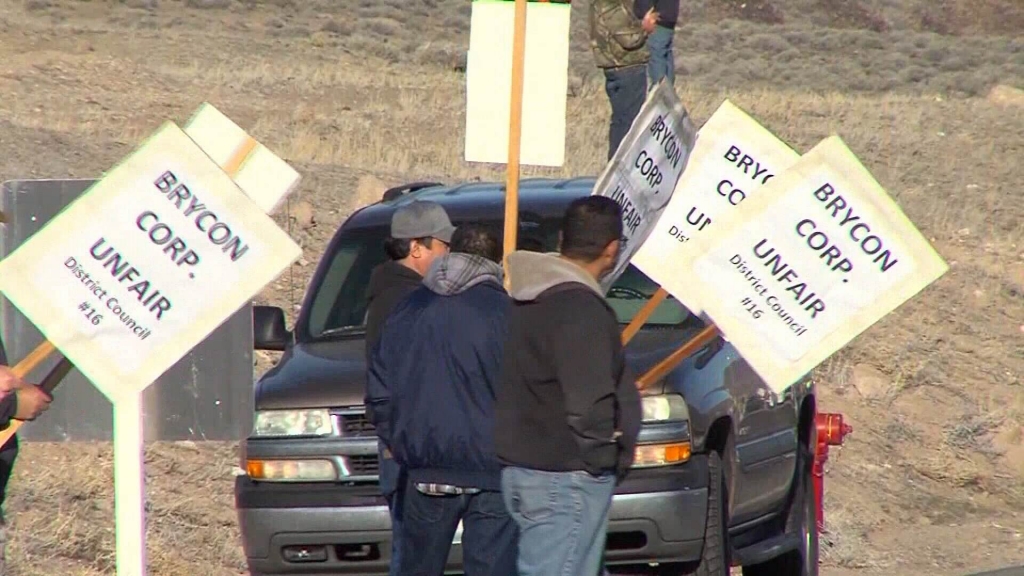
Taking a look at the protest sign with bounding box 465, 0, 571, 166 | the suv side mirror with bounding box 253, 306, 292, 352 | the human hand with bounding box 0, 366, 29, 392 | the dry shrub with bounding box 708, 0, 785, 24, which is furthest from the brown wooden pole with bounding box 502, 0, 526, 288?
the dry shrub with bounding box 708, 0, 785, 24

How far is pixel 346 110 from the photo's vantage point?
89.4ft

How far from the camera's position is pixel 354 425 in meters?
8.25

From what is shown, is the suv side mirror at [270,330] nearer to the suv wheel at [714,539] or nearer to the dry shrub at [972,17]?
the suv wheel at [714,539]

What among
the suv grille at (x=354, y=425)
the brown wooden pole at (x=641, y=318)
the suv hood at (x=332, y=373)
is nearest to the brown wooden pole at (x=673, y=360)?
the suv hood at (x=332, y=373)

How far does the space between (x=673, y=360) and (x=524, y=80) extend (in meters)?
1.59

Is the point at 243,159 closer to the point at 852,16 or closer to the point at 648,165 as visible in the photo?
the point at 648,165

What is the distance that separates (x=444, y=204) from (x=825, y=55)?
3676 cm

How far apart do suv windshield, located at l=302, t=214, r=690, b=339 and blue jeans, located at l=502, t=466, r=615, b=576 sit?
2.70m

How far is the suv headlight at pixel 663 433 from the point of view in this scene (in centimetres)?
794

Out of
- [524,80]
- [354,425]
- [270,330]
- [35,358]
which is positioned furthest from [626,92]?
[35,358]

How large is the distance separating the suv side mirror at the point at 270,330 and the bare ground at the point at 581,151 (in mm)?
1659

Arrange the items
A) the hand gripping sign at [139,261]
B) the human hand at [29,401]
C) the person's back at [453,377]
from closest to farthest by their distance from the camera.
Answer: the human hand at [29,401] < the person's back at [453,377] < the hand gripping sign at [139,261]

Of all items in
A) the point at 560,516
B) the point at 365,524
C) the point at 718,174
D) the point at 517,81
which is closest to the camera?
the point at 560,516

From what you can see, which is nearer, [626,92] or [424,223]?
[424,223]
